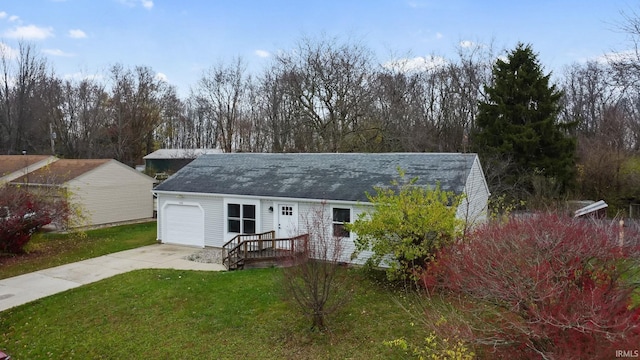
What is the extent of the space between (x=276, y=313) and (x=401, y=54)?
89.8 ft

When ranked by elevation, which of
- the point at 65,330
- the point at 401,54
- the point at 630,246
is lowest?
the point at 65,330

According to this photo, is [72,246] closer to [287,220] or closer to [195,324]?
[287,220]

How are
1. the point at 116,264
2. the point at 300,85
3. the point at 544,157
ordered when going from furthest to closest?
→ the point at 300,85 < the point at 544,157 < the point at 116,264

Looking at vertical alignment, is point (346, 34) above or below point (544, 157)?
above

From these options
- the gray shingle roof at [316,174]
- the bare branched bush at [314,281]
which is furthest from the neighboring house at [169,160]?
the bare branched bush at [314,281]

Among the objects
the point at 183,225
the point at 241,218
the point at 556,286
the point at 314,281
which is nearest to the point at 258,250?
the point at 241,218

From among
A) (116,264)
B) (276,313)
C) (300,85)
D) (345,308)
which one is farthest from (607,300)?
(300,85)

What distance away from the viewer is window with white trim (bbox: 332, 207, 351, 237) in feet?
44.9

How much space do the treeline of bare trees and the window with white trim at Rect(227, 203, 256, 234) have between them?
14.3 metres

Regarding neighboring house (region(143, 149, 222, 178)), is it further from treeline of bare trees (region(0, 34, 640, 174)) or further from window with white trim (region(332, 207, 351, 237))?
window with white trim (region(332, 207, 351, 237))

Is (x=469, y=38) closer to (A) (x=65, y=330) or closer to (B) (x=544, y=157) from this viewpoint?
(B) (x=544, y=157)

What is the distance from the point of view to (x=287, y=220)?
49.0ft

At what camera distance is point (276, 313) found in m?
9.24

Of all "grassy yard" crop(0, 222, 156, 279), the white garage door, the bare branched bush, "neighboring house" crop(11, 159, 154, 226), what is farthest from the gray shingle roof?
"neighboring house" crop(11, 159, 154, 226)
